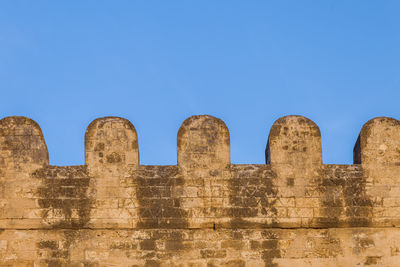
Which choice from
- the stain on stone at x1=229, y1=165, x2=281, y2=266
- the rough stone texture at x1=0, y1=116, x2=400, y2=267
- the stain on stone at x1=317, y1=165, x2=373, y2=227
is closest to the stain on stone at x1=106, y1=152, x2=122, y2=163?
the rough stone texture at x1=0, y1=116, x2=400, y2=267

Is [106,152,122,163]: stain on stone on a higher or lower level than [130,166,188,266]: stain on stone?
higher

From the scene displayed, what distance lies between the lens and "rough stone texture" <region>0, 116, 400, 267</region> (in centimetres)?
736

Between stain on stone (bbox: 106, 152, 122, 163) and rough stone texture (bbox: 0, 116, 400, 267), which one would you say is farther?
stain on stone (bbox: 106, 152, 122, 163)

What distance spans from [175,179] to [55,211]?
5.27 feet

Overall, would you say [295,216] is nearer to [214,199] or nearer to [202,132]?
[214,199]

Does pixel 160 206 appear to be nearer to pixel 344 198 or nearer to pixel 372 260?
pixel 344 198

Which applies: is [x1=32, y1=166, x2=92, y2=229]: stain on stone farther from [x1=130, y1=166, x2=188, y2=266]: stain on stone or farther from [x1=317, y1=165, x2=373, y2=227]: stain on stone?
[x1=317, y1=165, x2=373, y2=227]: stain on stone

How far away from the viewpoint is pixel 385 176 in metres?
7.69

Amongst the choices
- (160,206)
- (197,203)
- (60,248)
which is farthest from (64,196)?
(197,203)

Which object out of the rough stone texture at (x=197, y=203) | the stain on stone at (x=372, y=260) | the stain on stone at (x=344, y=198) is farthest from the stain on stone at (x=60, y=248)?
the stain on stone at (x=372, y=260)

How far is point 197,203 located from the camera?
750cm

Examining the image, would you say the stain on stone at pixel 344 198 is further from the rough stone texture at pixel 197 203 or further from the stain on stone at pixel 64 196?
the stain on stone at pixel 64 196

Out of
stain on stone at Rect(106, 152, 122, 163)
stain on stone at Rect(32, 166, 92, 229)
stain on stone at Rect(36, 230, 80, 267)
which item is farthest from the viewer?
stain on stone at Rect(106, 152, 122, 163)

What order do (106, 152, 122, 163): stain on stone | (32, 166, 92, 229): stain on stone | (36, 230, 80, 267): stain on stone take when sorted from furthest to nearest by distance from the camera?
1. (106, 152, 122, 163): stain on stone
2. (32, 166, 92, 229): stain on stone
3. (36, 230, 80, 267): stain on stone
